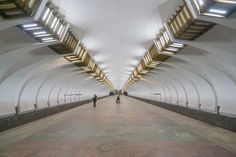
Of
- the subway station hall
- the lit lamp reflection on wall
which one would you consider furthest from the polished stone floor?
the lit lamp reflection on wall

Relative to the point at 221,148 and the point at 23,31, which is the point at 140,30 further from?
the point at 221,148

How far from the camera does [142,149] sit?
851 centimetres

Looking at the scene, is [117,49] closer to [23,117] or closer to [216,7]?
[23,117]

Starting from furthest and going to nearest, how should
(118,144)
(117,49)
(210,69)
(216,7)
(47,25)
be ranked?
(117,49)
(210,69)
(47,25)
(118,144)
(216,7)

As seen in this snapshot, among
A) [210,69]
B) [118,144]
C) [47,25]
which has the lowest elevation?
[118,144]

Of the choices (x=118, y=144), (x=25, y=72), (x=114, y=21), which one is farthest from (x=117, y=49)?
(x=118, y=144)

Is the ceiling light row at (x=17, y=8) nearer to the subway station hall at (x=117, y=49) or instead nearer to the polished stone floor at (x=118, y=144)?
the subway station hall at (x=117, y=49)

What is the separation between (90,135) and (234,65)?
6.82 metres

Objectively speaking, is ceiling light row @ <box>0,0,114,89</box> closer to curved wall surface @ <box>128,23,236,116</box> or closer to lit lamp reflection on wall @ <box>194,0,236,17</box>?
lit lamp reflection on wall @ <box>194,0,236,17</box>

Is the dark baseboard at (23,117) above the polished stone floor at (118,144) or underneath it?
above

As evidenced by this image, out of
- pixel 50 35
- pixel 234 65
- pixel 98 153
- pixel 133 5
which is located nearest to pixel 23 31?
pixel 50 35

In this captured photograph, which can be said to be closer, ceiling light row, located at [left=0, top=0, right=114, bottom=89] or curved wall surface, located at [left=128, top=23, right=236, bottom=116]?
ceiling light row, located at [left=0, top=0, right=114, bottom=89]

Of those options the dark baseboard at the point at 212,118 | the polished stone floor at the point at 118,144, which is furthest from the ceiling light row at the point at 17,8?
the dark baseboard at the point at 212,118

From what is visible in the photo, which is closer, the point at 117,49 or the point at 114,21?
the point at 114,21
